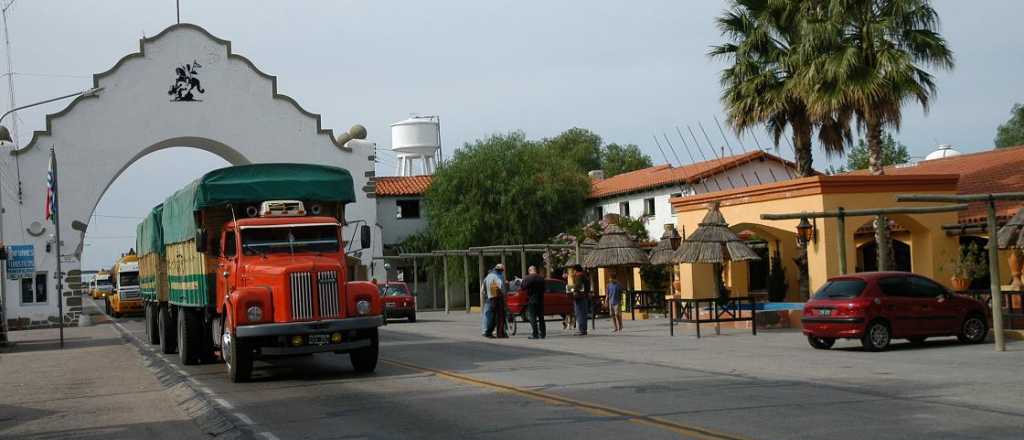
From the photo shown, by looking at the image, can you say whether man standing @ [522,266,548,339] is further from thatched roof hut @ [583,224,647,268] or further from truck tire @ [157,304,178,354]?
truck tire @ [157,304,178,354]

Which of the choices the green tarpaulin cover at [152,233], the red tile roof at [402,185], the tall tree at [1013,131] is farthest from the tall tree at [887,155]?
the green tarpaulin cover at [152,233]

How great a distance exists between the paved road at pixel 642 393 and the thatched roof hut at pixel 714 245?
471 cm

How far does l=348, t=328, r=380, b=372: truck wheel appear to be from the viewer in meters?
19.8

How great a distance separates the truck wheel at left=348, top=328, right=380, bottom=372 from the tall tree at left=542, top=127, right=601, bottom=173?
81.7m

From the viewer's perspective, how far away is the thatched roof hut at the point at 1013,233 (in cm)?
2805

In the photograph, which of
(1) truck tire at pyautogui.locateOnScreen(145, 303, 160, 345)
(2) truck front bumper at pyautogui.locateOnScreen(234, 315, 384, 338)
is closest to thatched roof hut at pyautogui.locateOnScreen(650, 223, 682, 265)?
(1) truck tire at pyautogui.locateOnScreen(145, 303, 160, 345)

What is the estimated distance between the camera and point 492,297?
99.9 ft

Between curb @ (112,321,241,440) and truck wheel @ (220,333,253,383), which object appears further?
truck wheel @ (220,333,253,383)

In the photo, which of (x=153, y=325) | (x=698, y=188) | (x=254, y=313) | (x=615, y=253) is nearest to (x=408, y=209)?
(x=698, y=188)

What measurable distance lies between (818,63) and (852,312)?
11.5 metres

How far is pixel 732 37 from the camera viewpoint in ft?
116

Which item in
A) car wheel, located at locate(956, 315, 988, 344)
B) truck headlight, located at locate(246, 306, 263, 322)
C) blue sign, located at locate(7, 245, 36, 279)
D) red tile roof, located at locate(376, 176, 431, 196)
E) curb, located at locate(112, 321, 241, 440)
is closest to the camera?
curb, located at locate(112, 321, 241, 440)

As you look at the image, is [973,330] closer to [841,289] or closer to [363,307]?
[841,289]

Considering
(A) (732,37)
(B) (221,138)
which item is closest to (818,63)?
(A) (732,37)
